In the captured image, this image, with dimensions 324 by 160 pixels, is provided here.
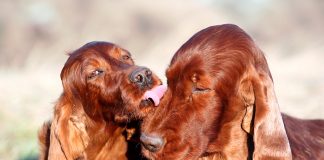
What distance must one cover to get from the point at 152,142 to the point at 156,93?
975 millimetres

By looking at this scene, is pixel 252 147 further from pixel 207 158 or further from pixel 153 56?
pixel 153 56

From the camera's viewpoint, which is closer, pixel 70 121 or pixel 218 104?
pixel 218 104

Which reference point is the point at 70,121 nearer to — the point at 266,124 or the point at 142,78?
the point at 142,78

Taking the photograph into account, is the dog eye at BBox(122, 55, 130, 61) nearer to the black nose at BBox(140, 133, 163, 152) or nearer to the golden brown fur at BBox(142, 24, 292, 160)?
the golden brown fur at BBox(142, 24, 292, 160)

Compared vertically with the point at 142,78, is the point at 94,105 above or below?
below

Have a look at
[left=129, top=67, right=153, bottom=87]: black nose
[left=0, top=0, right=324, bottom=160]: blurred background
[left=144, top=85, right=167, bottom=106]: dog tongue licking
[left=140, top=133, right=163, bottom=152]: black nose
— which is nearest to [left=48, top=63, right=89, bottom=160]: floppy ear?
[left=129, top=67, right=153, bottom=87]: black nose

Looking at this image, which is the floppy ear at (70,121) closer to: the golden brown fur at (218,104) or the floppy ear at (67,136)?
the floppy ear at (67,136)

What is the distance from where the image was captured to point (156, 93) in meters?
6.88

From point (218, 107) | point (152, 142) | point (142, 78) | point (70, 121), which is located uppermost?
point (142, 78)

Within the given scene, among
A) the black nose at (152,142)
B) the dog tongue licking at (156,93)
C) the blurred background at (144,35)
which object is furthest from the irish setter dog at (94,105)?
the blurred background at (144,35)

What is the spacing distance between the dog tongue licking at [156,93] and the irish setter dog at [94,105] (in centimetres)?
11

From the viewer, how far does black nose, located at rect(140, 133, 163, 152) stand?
5.96m

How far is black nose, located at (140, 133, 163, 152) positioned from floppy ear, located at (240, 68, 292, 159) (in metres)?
0.69

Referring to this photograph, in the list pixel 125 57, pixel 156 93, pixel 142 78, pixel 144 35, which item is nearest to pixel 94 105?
pixel 125 57
